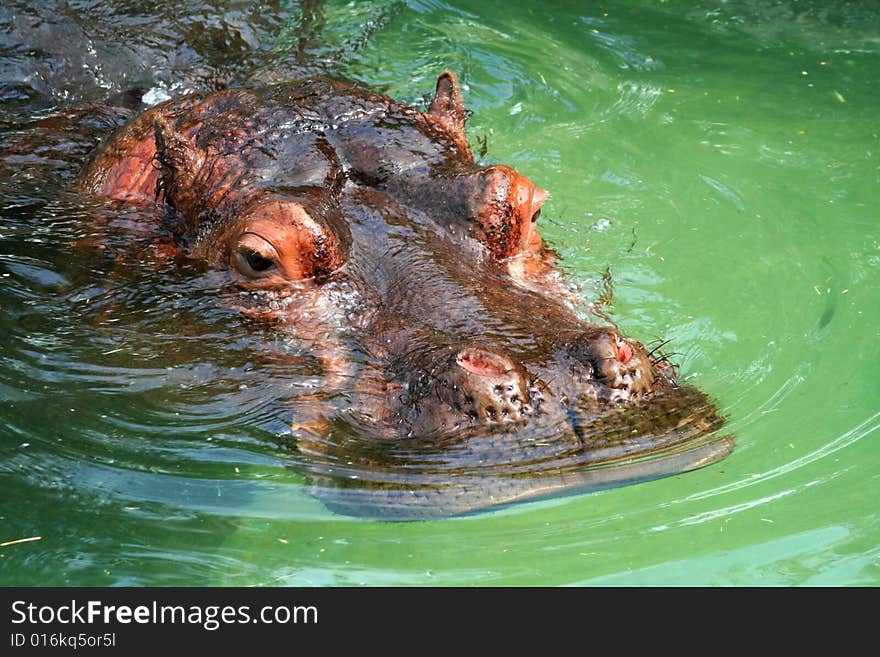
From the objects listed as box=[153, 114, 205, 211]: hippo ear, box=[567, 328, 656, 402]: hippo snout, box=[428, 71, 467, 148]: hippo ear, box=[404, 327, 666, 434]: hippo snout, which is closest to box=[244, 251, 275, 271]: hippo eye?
box=[153, 114, 205, 211]: hippo ear

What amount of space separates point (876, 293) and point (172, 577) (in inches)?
177

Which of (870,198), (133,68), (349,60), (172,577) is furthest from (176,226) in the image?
(870,198)

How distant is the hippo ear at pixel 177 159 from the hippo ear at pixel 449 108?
1.39m

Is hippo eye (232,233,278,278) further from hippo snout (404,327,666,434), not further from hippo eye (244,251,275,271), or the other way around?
hippo snout (404,327,666,434)

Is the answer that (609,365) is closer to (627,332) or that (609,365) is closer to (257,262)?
(257,262)

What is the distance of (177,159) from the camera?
540cm

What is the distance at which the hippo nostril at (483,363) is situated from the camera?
3.94 meters

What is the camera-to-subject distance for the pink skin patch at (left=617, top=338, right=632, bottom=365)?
13.5ft

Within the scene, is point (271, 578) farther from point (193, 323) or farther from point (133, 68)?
point (133, 68)

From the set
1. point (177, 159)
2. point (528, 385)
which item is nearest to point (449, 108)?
point (177, 159)

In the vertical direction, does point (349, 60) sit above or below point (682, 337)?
above

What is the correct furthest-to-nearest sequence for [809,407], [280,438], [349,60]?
[349,60] → [809,407] → [280,438]

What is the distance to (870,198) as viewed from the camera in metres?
7.56

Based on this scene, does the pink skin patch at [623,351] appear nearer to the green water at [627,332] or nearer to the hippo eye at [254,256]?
the green water at [627,332]
